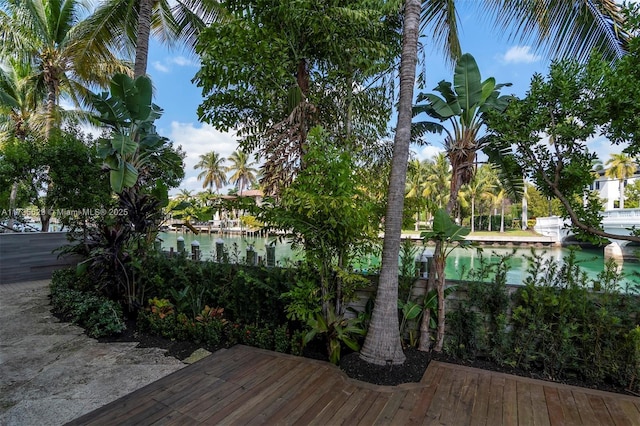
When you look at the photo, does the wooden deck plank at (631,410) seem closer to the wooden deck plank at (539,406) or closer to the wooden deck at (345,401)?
the wooden deck at (345,401)

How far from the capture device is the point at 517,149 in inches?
127

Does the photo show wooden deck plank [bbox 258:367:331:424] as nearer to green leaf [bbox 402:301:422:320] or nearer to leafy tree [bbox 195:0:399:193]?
green leaf [bbox 402:301:422:320]

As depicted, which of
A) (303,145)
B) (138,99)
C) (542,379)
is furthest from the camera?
(138,99)

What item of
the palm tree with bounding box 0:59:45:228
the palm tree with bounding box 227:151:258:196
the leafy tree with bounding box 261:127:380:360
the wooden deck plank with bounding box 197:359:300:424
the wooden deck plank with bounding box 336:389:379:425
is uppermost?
the palm tree with bounding box 227:151:258:196

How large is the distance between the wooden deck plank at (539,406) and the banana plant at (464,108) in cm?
173

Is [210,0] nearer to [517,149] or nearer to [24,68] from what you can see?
[517,149]

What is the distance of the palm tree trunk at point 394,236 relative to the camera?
9.30 ft

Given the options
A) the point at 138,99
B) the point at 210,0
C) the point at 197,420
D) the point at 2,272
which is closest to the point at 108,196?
the point at 2,272

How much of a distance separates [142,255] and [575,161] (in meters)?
5.26

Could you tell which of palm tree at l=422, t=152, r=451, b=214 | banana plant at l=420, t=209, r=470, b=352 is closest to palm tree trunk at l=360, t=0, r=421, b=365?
banana plant at l=420, t=209, r=470, b=352

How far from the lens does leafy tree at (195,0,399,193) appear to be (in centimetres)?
358

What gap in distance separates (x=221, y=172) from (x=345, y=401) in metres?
38.2

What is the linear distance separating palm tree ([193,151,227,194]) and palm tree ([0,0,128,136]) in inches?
1099

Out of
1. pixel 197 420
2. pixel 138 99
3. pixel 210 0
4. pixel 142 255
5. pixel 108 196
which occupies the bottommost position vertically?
pixel 197 420
